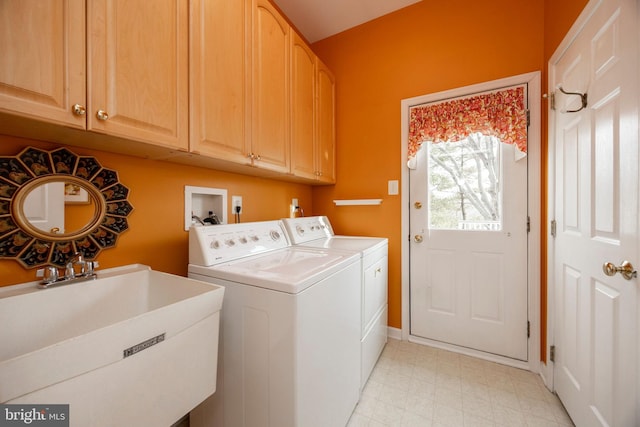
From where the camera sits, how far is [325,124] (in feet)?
7.54

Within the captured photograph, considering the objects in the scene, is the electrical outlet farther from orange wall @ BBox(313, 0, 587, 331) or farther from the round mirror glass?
orange wall @ BBox(313, 0, 587, 331)

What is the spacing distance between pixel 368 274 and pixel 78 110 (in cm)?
160

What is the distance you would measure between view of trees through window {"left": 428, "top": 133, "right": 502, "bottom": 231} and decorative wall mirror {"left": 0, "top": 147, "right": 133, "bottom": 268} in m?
2.13

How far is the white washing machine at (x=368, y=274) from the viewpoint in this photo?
1621mm

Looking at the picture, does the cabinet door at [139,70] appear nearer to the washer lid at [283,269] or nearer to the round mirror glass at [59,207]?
the round mirror glass at [59,207]

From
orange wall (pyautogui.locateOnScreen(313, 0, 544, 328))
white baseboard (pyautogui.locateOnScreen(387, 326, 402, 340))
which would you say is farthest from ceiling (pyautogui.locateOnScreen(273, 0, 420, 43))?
white baseboard (pyautogui.locateOnScreen(387, 326, 402, 340))

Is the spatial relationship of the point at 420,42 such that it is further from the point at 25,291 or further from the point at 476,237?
the point at 25,291

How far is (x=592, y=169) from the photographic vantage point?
1.17m

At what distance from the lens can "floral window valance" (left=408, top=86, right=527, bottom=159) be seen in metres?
1.79

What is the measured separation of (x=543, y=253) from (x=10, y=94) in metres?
2.73

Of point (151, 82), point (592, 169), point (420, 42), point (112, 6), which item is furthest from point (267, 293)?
point (420, 42)

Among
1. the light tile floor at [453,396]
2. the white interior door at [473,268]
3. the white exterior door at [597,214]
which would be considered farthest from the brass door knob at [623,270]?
the light tile floor at [453,396]

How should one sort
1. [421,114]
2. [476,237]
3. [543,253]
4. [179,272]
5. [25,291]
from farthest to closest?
[421,114]
[476,237]
[543,253]
[179,272]
[25,291]
